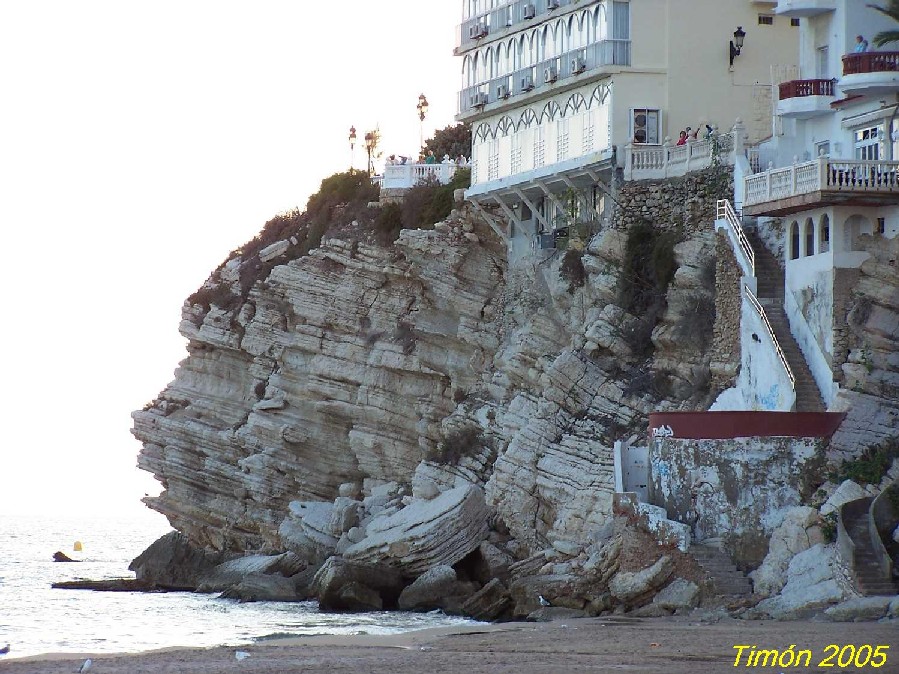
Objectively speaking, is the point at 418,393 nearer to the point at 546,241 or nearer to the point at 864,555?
the point at 546,241

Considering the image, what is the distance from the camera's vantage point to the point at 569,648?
29.9 m

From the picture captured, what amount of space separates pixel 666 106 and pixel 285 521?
631 inches

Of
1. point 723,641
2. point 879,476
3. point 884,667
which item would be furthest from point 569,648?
point 879,476

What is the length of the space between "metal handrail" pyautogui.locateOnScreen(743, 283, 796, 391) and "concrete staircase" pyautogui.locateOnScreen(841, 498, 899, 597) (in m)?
4.75

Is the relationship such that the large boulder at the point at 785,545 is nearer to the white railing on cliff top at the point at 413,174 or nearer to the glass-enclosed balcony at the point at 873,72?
the glass-enclosed balcony at the point at 873,72

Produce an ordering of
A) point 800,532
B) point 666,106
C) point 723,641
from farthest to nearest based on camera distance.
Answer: point 666,106 → point 800,532 → point 723,641

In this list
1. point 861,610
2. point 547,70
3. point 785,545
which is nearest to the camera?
point 861,610

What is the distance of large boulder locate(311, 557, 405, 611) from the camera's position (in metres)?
44.9

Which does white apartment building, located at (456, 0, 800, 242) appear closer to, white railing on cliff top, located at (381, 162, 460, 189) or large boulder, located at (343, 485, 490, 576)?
white railing on cliff top, located at (381, 162, 460, 189)

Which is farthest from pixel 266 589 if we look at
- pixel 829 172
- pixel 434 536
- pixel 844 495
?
pixel 829 172

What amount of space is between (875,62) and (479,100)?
18020 millimetres

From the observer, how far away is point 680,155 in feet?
154

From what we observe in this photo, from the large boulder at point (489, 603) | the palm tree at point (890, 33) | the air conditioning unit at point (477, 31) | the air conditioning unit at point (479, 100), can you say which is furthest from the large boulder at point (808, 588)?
the air conditioning unit at point (477, 31)

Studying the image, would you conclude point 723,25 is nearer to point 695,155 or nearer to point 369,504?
point 695,155
